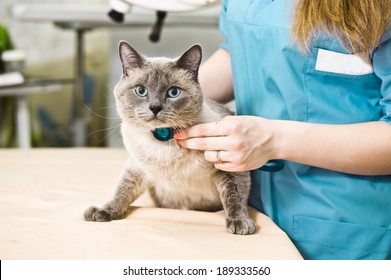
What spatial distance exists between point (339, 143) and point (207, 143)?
0.89ft

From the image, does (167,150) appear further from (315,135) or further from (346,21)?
(346,21)

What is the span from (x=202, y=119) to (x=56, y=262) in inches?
18.3

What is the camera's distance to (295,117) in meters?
1.15

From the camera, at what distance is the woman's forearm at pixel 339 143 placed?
106 cm

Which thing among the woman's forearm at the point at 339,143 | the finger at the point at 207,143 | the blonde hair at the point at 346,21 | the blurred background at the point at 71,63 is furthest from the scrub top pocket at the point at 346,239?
the blurred background at the point at 71,63

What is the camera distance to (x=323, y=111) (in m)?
1.12

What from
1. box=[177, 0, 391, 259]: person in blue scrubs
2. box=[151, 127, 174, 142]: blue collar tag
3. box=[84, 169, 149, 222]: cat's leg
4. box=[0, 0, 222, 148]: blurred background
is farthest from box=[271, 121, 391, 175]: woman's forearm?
box=[0, 0, 222, 148]: blurred background

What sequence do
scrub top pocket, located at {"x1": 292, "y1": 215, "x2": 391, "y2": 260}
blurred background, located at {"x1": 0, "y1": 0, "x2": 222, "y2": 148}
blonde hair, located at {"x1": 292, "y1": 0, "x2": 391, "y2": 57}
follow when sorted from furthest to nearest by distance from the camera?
blurred background, located at {"x1": 0, "y1": 0, "x2": 222, "y2": 148} < scrub top pocket, located at {"x1": 292, "y1": 215, "x2": 391, "y2": 260} < blonde hair, located at {"x1": 292, "y1": 0, "x2": 391, "y2": 57}

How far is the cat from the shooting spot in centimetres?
108

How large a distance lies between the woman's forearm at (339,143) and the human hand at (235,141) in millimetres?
30

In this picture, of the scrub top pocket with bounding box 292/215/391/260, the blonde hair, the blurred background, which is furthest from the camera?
the blurred background

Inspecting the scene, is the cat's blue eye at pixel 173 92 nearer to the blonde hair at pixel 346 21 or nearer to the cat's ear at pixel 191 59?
the cat's ear at pixel 191 59

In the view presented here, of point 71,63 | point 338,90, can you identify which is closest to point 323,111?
point 338,90

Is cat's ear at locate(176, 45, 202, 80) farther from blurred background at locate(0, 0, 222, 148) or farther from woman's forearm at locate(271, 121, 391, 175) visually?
blurred background at locate(0, 0, 222, 148)
